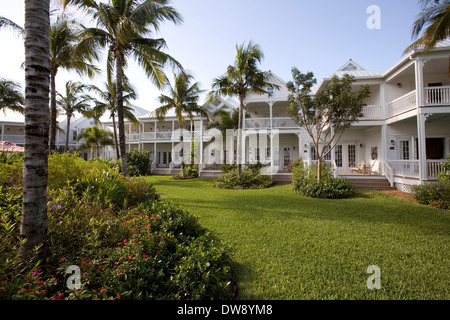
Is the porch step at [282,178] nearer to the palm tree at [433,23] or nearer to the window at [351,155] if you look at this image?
the window at [351,155]

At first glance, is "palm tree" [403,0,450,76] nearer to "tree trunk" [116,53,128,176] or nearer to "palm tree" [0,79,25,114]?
"tree trunk" [116,53,128,176]

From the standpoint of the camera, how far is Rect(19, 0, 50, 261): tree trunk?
244 centimetres

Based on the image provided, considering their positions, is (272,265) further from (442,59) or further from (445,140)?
(445,140)

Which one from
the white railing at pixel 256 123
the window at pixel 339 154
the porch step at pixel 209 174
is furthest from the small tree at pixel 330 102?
the porch step at pixel 209 174

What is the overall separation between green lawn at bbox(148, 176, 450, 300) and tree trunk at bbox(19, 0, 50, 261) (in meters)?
2.63

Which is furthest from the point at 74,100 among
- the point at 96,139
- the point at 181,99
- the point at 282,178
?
the point at 282,178

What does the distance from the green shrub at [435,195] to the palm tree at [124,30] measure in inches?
450

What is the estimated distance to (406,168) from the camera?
35.9ft

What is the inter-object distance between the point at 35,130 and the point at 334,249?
5.01 meters

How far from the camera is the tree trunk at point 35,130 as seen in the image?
244 centimetres

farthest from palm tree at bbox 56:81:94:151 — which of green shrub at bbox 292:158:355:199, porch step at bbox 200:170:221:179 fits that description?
green shrub at bbox 292:158:355:199

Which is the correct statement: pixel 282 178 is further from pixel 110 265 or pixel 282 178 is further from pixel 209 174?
pixel 110 265

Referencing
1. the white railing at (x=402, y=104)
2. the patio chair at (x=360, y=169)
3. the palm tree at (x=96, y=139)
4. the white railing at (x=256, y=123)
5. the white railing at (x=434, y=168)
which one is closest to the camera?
the white railing at (x=434, y=168)

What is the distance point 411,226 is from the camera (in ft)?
17.6
